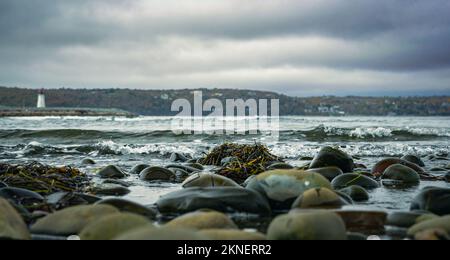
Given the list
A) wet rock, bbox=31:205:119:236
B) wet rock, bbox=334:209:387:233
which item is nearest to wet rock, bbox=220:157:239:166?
wet rock, bbox=334:209:387:233

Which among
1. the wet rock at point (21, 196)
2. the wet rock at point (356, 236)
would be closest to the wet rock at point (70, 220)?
the wet rock at point (21, 196)

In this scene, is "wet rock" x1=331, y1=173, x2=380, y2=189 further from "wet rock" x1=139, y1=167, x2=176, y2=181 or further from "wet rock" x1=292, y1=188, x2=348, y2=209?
"wet rock" x1=139, y1=167, x2=176, y2=181

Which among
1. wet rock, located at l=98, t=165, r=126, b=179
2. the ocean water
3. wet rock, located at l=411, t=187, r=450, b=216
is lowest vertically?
the ocean water

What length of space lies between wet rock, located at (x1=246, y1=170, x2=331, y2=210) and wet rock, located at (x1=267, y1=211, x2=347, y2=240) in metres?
1.61

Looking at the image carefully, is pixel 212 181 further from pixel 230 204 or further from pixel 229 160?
pixel 229 160

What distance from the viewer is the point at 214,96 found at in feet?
282

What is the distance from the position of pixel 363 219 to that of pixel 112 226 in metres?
2.25

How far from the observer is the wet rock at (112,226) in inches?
123

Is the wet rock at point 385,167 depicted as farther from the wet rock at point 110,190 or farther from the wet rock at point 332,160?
the wet rock at point 110,190

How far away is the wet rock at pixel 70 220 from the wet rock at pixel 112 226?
51 cm

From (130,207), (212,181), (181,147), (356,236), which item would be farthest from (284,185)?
(181,147)

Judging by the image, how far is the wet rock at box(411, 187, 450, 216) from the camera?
4473mm

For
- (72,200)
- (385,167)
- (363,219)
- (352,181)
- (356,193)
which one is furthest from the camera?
(385,167)

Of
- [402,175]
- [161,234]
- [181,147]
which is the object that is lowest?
[181,147]
